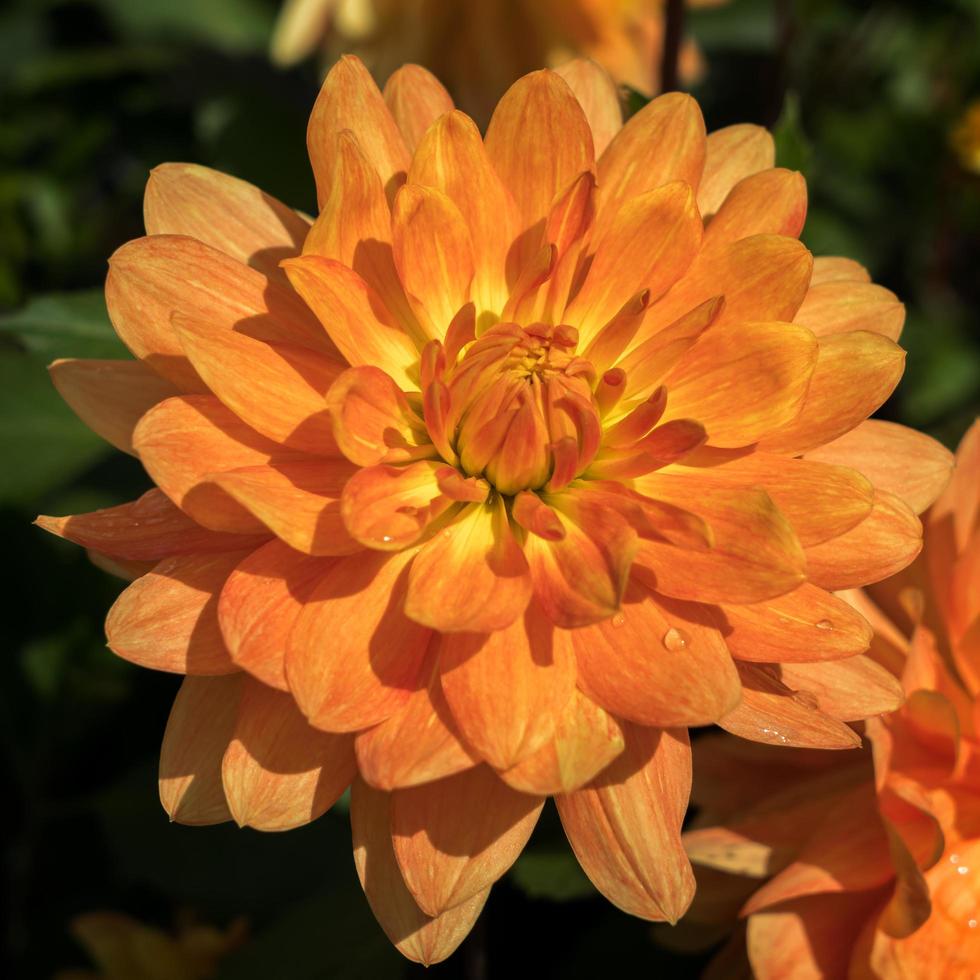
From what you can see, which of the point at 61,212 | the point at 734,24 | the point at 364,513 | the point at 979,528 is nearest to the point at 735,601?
the point at 364,513

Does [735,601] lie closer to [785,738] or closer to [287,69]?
[785,738]

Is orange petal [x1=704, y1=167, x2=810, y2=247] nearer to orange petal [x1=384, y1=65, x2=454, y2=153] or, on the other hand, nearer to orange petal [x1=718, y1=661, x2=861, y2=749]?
orange petal [x1=384, y1=65, x2=454, y2=153]

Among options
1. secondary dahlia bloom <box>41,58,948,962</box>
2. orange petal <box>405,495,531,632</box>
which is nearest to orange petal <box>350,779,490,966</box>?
secondary dahlia bloom <box>41,58,948,962</box>

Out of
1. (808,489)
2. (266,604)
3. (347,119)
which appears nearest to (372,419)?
(266,604)

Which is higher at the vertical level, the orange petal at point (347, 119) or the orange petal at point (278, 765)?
the orange petal at point (347, 119)

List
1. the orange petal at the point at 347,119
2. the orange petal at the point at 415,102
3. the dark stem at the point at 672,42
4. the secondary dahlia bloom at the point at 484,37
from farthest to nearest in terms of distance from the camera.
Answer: the secondary dahlia bloom at the point at 484,37 < the dark stem at the point at 672,42 < the orange petal at the point at 415,102 < the orange petal at the point at 347,119

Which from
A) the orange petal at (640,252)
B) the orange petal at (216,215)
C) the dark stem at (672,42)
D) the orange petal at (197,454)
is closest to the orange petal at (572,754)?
the orange petal at (197,454)

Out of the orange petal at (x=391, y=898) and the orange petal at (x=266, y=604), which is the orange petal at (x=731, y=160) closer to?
the orange petal at (x=266, y=604)
